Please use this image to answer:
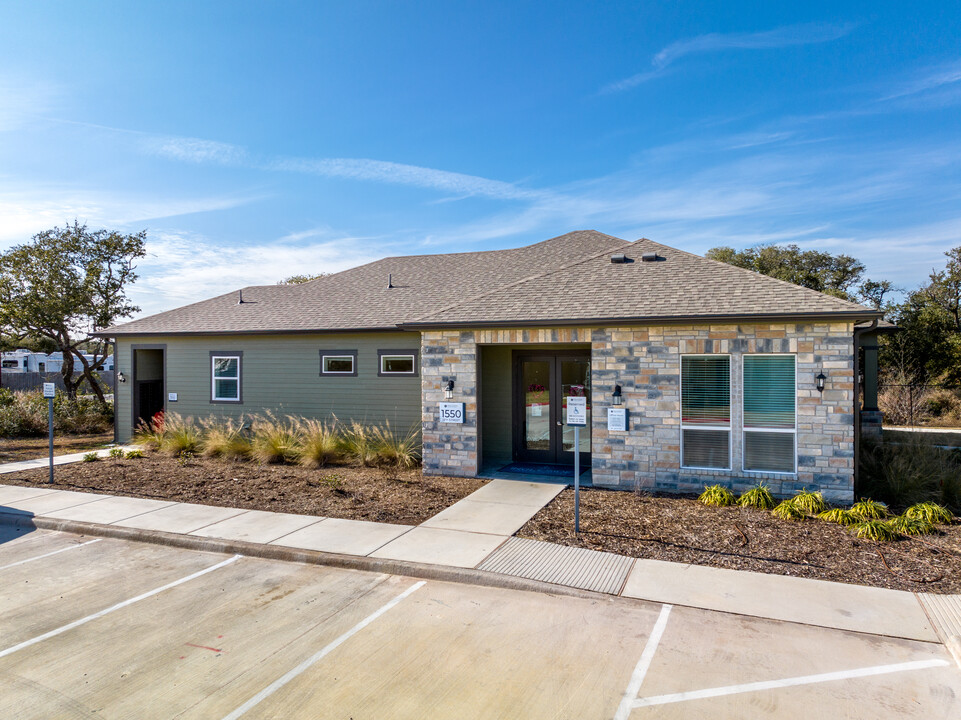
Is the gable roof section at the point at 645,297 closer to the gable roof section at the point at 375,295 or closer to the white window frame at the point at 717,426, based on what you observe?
the white window frame at the point at 717,426

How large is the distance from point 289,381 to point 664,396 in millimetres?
9412

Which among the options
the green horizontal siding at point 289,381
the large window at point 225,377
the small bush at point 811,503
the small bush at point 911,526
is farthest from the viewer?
the large window at point 225,377

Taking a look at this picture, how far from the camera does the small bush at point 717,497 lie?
8.30 m

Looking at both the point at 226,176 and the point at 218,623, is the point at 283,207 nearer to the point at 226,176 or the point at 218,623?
the point at 226,176

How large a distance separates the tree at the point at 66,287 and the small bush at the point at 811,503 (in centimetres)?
2112

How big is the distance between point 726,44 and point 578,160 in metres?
4.38

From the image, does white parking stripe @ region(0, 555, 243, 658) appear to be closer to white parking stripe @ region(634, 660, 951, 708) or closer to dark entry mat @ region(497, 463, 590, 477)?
white parking stripe @ region(634, 660, 951, 708)

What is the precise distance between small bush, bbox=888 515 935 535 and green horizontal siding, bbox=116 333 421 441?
8843 mm

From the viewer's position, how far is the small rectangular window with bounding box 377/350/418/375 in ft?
42.3

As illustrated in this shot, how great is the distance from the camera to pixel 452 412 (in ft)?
34.1

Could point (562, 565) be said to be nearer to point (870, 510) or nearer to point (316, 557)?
point (316, 557)

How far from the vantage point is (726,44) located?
11.5 meters

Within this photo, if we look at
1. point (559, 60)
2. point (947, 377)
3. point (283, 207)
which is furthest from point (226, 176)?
point (947, 377)

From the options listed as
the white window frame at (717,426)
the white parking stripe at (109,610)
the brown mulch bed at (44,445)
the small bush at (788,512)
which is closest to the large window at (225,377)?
the brown mulch bed at (44,445)
